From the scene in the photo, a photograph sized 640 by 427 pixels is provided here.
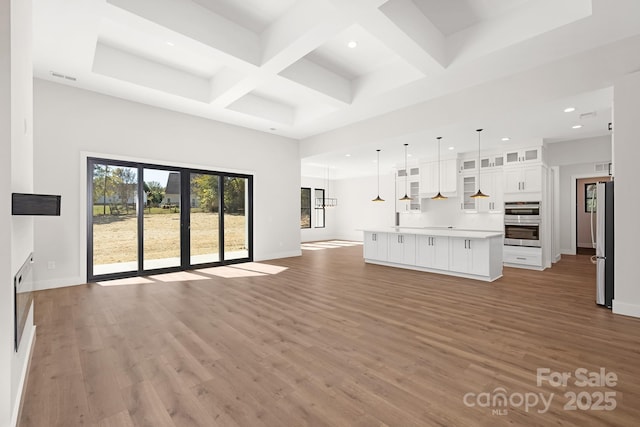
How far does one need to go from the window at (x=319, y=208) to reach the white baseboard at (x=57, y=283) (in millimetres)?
9494

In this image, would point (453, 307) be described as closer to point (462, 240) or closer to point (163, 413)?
point (462, 240)

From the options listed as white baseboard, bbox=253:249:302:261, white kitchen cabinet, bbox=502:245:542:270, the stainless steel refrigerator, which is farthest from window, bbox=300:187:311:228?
the stainless steel refrigerator

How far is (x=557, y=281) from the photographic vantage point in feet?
17.3

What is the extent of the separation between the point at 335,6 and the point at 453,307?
12.6ft

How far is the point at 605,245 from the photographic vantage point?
378 cm

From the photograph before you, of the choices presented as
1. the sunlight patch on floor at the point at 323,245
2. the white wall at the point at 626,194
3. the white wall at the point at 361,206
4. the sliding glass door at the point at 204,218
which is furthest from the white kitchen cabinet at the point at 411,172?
the sliding glass door at the point at 204,218

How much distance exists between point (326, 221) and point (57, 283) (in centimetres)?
1038

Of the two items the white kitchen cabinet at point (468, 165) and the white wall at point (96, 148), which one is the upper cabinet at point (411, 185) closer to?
the white kitchen cabinet at point (468, 165)

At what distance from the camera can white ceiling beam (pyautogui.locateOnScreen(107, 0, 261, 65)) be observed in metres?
3.31

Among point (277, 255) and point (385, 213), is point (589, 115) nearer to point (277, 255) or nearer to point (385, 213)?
point (277, 255)

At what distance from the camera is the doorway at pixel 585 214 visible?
8.91 m

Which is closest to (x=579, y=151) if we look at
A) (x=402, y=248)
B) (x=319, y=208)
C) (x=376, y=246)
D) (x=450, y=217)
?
(x=450, y=217)

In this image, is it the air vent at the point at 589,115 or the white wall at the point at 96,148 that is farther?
the air vent at the point at 589,115

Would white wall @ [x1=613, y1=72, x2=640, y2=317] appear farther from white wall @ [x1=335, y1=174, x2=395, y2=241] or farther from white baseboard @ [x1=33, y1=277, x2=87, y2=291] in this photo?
white wall @ [x1=335, y1=174, x2=395, y2=241]
